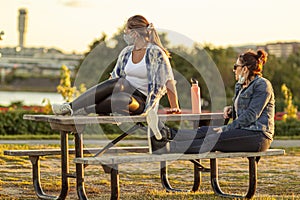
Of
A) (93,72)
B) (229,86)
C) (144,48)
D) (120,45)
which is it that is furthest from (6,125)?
(229,86)

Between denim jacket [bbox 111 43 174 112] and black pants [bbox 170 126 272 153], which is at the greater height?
denim jacket [bbox 111 43 174 112]

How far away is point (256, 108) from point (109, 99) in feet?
4.13

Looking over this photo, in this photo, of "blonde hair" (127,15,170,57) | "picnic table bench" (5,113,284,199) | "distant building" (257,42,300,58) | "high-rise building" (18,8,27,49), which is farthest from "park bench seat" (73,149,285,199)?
"high-rise building" (18,8,27,49)

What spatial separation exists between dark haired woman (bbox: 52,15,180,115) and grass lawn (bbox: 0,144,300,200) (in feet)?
2.90

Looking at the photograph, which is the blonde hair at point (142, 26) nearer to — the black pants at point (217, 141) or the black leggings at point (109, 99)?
the black leggings at point (109, 99)

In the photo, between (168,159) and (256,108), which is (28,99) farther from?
(168,159)

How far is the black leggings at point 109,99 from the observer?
5.82 metres

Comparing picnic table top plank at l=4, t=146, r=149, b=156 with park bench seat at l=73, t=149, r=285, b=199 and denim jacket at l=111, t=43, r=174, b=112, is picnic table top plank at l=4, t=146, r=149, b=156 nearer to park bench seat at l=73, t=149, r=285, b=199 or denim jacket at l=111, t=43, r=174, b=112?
park bench seat at l=73, t=149, r=285, b=199

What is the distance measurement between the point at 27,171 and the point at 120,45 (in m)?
15.2

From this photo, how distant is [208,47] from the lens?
107ft

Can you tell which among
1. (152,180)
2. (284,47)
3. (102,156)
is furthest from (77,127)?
(284,47)

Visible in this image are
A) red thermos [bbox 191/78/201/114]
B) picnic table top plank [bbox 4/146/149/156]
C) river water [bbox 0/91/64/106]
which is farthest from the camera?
river water [bbox 0/91/64/106]

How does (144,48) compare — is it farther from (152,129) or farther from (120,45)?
(120,45)

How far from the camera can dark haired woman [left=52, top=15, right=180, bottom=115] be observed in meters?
5.84
